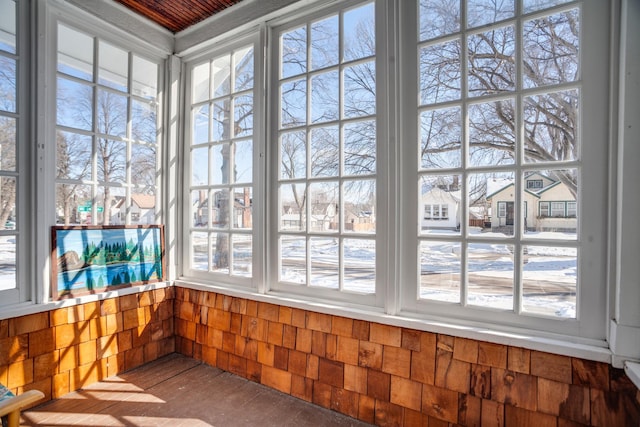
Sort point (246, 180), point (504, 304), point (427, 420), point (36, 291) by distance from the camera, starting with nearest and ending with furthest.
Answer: point (504, 304) < point (427, 420) < point (36, 291) < point (246, 180)

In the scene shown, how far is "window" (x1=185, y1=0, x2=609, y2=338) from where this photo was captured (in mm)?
1434

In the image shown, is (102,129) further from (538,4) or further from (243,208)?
(538,4)

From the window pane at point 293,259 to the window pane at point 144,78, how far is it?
5.44 feet

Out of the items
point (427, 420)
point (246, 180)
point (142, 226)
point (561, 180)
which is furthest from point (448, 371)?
point (142, 226)

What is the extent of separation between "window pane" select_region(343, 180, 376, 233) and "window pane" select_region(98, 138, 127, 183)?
1.74 metres

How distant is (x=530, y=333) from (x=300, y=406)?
1362 mm

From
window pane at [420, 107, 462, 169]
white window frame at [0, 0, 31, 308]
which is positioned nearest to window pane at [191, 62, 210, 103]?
white window frame at [0, 0, 31, 308]

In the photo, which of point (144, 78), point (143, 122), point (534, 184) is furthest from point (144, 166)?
point (534, 184)

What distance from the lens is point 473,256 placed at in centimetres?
161

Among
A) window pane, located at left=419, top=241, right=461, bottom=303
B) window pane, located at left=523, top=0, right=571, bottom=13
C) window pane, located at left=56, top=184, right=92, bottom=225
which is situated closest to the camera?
window pane, located at left=523, top=0, right=571, bottom=13

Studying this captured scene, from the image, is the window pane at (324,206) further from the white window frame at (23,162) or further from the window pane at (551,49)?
the white window frame at (23,162)

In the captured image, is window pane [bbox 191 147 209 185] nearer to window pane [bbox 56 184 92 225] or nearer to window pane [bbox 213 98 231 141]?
window pane [bbox 213 98 231 141]

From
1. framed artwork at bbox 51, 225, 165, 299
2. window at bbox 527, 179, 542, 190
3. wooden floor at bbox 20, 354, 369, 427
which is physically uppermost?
window at bbox 527, 179, 542, 190

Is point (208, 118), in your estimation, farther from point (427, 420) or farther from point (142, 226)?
point (427, 420)
